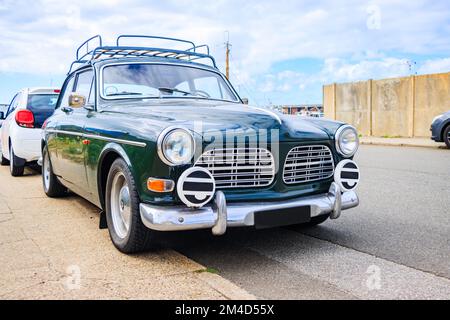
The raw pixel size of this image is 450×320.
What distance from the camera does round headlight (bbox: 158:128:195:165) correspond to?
3.46m

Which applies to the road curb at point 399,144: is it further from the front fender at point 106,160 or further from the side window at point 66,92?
the front fender at point 106,160

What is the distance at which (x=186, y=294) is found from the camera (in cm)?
308

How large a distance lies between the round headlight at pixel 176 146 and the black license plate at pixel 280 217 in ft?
2.24

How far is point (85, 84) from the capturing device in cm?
567

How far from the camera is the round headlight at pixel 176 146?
3.46 m

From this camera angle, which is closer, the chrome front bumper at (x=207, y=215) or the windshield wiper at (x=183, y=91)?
the chrome front bumper at (x=207, y=215)

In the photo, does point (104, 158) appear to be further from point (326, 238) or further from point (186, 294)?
point (326, 238)

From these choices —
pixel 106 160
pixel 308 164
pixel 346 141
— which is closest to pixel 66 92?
pixel 106 160

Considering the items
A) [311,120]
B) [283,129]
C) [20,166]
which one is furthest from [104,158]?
[20,166]

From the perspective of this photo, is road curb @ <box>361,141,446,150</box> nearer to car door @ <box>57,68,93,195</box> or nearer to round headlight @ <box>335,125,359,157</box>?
round headlight @ <box>335,125,359,157</box>

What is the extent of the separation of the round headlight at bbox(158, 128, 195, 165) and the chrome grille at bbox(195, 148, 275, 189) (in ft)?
0.40

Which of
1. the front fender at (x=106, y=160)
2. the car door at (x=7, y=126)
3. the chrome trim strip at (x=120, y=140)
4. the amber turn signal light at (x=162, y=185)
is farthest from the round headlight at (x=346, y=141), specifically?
the car door at (x=7, y=126)

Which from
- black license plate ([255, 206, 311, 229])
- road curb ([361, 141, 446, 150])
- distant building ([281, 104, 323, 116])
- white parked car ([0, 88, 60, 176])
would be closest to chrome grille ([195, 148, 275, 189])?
black license plate ([255, 206, 311, 229])

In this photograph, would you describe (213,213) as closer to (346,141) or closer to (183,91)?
(346,141)
